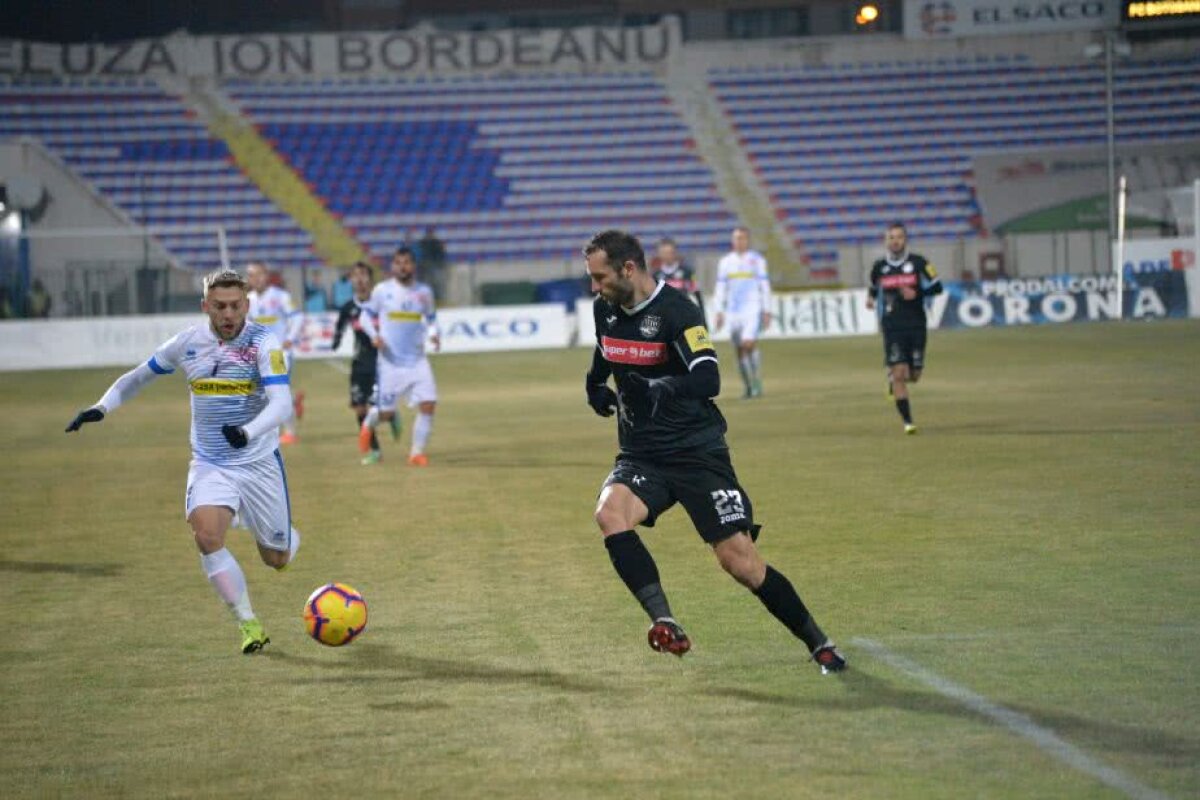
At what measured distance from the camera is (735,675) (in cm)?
768

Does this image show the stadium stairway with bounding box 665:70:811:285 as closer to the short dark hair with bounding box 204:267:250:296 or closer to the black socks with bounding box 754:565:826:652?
the short dark hair with bounding box 204:267:250:296

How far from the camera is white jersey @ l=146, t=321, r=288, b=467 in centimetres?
884

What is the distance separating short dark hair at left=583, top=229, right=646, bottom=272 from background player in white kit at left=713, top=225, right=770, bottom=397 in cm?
1718

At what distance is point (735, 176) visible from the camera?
2068 inches

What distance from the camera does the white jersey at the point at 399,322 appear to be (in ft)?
59.8

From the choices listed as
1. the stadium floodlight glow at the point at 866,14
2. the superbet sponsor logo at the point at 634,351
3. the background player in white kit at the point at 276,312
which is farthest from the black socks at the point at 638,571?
the stadium floodlight glow at the point at 866,14

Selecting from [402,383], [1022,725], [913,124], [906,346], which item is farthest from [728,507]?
[913,124]

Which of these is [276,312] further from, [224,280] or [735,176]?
[735,176]

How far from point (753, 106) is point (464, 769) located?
50439 mm

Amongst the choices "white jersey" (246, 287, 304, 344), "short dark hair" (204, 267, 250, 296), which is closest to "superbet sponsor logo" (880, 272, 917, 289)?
"white jersey" (246, 287, 304, 344)

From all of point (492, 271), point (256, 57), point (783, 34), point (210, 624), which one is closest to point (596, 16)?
point (783, 34)

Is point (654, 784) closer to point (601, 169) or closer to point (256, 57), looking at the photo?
point (601, 169)

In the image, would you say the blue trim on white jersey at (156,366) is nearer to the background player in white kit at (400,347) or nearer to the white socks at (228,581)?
the white socks at (228,581)

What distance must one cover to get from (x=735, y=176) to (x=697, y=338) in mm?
45520
